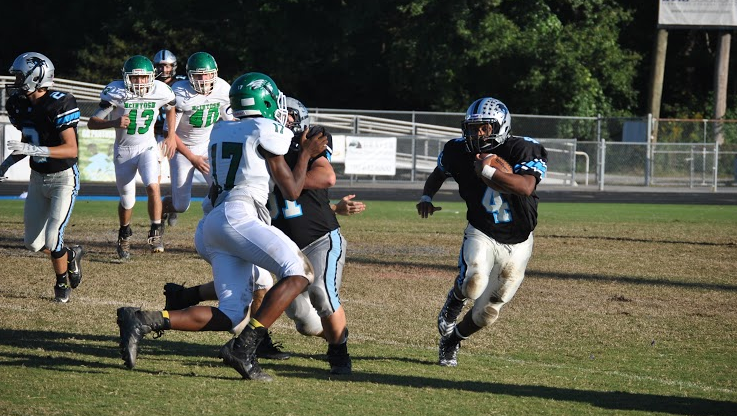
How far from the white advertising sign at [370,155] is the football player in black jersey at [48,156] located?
1839 cm

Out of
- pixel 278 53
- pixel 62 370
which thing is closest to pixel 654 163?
pixel 278 53

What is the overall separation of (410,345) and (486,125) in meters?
1.74

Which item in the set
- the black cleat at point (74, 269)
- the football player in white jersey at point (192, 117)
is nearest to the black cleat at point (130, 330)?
the black cleat at point (74, 269)

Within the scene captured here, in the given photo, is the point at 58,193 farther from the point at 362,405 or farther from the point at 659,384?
the point at 659,384

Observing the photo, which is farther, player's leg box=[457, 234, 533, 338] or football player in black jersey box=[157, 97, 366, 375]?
player's leg box=[457, 234, 533, 338]

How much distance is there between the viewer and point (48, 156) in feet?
25.6

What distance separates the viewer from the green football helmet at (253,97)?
5773 mm

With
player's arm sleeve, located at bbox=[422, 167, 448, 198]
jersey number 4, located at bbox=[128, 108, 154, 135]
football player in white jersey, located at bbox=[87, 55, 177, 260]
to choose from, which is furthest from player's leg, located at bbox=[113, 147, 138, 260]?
player's arm sleeve, located at bbox=[422, 167, 448, 198]

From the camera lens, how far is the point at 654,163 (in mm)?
29125

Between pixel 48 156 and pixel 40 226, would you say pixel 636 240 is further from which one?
pixel 48 156

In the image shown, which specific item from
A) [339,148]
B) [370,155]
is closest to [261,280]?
[339,148]

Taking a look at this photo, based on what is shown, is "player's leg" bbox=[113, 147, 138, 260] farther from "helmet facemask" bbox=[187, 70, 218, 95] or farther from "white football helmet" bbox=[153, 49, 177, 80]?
"white football helmet" bbox=[153, 49, 177, 80]

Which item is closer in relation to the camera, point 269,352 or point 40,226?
Answer: point 269,352

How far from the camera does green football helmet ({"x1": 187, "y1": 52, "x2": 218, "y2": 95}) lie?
35.6ft
